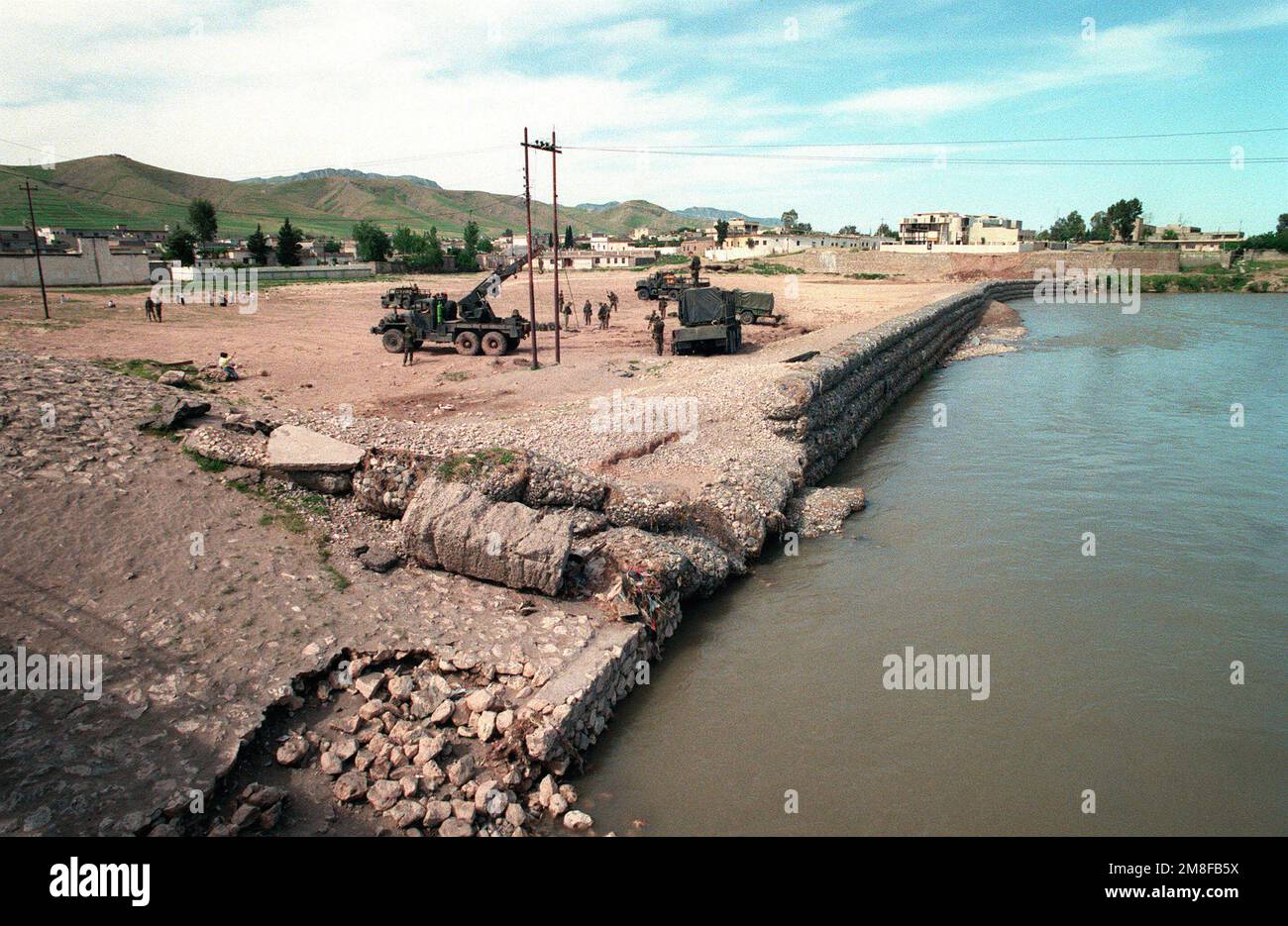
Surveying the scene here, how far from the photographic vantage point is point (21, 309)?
30.3m

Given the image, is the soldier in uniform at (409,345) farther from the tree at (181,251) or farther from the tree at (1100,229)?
the tree at (1100,229)

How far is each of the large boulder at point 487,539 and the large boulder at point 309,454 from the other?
1553 mm

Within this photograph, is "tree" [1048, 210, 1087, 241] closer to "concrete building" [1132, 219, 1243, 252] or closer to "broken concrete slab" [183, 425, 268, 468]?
"concrete building" [1132, 219, 1243, 252]

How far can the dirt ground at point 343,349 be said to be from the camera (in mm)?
18594

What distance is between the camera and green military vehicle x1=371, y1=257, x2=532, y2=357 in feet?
83.1

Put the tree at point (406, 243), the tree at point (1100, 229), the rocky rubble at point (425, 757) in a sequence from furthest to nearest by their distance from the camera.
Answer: the tree at point (1100, 229) → the tree at point (406, 243) → the rocky rubble at point (425, 757)

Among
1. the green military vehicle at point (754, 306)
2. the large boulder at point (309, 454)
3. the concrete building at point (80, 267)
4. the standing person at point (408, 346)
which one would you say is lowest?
the large boulder at point (309, 454)

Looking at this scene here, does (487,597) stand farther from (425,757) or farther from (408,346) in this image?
(408,346)

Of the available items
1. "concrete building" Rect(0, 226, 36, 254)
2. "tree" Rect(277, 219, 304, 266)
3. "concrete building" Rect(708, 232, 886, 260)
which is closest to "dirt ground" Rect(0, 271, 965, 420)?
"tree" Rect(277, 219, 304, 266)

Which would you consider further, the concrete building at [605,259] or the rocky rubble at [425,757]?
the concrete building at [605,259]

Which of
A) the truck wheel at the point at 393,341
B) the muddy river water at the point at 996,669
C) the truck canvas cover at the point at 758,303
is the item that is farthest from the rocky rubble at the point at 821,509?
the truck canvas cover at the point at 758,303

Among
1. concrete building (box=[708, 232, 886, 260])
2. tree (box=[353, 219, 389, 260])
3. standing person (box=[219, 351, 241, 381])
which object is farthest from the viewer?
concrete building (box=[708, 232, 886, 260])

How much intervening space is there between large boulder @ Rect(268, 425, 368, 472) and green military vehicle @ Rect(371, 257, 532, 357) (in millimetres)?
14930
